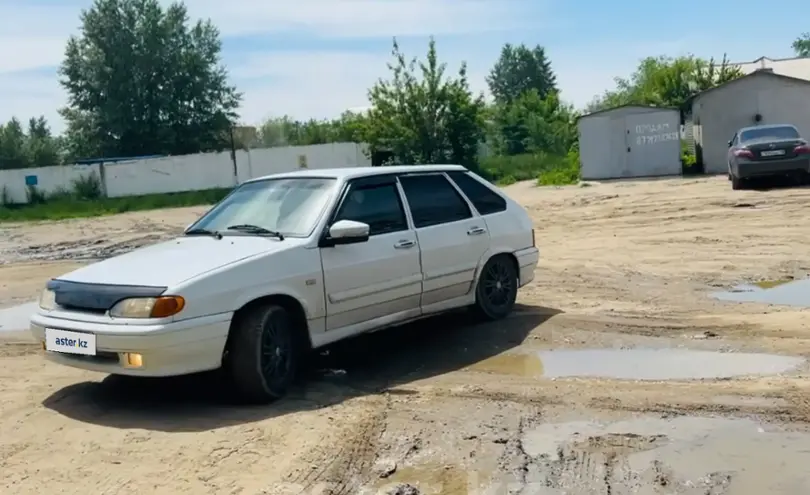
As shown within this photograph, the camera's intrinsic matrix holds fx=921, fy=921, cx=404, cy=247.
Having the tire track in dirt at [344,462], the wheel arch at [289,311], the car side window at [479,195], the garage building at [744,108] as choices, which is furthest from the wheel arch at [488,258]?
the garage building at [744,108]

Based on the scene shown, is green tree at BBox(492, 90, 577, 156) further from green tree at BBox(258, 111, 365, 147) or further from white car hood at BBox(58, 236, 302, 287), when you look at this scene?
white car hood at BBox(58, 236, 302, 287)

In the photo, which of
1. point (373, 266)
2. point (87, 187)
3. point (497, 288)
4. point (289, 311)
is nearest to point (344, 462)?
point (289, 311)

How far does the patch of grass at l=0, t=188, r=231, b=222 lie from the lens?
1328 inches

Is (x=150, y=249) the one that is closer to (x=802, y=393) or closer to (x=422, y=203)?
(x=422, y=203)

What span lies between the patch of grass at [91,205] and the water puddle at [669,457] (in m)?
29.7

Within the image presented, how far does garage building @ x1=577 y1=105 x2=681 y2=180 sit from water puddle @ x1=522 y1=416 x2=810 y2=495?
2564cm

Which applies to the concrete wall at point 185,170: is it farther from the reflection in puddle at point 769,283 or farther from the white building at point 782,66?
the reflection in puddle at point 769,283

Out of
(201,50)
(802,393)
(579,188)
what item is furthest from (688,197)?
(201,50)

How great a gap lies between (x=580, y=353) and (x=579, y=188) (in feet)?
68.1

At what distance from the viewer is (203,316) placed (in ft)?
19.3

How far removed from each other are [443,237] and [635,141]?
2364 centimetres

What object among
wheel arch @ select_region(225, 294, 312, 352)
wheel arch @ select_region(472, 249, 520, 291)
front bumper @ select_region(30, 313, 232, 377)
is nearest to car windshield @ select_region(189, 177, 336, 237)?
wheel arch @ select_region(225, 294, 312, 352)

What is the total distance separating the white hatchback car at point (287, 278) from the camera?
585cm

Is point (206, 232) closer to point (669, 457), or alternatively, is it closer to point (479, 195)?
point (479, 195)
